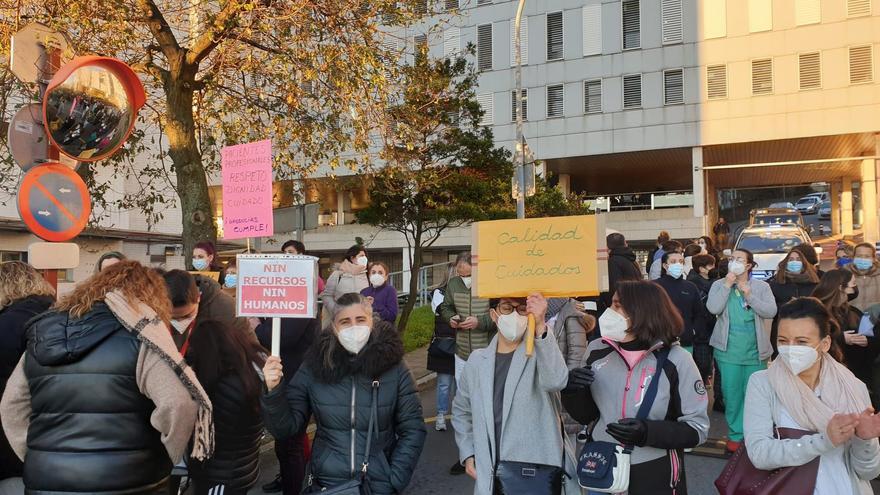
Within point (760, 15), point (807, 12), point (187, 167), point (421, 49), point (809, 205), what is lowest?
point (187, 167)

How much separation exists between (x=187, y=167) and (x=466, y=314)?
167 inches

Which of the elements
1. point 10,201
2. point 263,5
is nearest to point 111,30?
point 263,5

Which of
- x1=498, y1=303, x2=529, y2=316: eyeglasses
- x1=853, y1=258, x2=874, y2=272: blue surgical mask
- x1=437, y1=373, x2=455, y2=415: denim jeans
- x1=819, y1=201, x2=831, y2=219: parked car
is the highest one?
x1=819, y1=201, x2=831, y2=219: parked car

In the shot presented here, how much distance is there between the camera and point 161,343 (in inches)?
118

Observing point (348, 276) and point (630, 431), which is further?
point (348, 276)

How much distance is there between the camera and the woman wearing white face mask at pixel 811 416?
2.99 m

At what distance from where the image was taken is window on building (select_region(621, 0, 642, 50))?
32.3m

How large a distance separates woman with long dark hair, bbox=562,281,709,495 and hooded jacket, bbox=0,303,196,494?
1.96 meters

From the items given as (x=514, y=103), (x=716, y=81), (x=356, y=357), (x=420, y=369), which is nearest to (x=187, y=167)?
(x=420, y=369)

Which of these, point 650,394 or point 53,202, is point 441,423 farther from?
point 650,394

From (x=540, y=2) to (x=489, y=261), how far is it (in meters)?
33.0

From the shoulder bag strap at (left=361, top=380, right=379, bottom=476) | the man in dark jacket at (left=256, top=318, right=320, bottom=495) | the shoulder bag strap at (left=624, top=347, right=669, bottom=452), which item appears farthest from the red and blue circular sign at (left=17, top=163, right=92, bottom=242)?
the shoulder bag strap at (left=624, top=347, right=669, bottom=452)

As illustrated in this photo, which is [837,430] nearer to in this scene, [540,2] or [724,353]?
[724,353]

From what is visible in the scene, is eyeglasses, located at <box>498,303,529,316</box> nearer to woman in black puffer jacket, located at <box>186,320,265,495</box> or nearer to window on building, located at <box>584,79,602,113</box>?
woman in black puffer jacket, located at <box>186,320,265,495</box>
